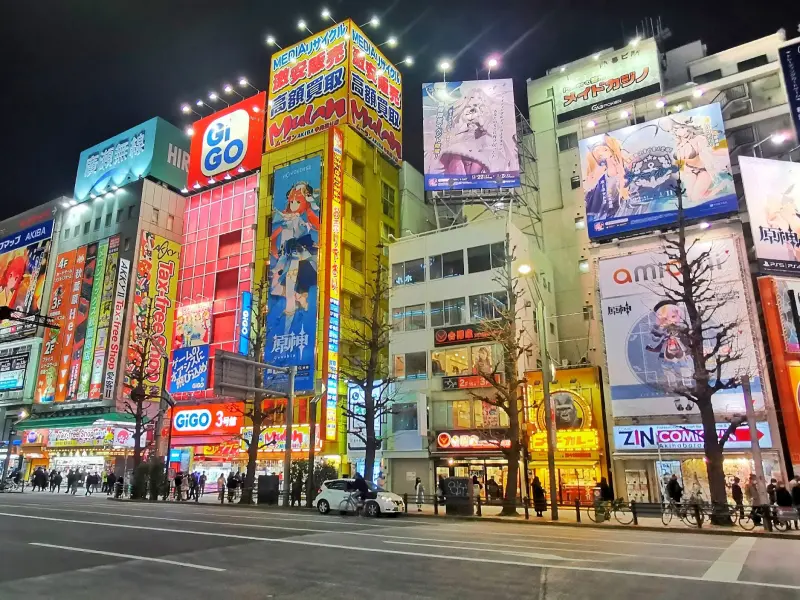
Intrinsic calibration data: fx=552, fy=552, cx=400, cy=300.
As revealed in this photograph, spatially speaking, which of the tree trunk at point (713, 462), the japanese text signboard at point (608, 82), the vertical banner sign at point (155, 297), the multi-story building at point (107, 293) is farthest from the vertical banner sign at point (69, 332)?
the tree trunk at point (713, 462)

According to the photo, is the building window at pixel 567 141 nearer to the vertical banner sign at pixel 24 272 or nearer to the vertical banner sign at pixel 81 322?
the vertical banner sign at pixel 81 322

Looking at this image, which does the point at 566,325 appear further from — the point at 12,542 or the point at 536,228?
the point at 12,542

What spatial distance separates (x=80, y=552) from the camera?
1089 centimetres

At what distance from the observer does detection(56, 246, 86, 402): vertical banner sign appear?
168ft

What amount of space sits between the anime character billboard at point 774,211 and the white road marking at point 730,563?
67.7 feet

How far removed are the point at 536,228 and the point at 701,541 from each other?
30.7 m

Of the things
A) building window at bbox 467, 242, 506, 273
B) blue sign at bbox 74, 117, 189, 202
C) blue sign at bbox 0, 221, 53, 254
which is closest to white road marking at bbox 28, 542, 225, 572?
building window at bbox 467, 242, 506, 273

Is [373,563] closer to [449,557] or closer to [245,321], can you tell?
[449,557]

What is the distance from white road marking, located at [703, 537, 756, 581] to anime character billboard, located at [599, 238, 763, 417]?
49.4ft

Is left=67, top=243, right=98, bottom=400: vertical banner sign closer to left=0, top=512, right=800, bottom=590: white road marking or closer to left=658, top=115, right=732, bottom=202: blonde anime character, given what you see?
left=0, top=512, right=800, bottom=590: white road marking

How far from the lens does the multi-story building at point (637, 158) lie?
2817cm

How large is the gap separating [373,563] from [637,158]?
101 ft

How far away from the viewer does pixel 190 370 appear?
42.6 metres

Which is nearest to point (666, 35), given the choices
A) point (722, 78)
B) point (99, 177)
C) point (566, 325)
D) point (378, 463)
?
point (722, 78)
